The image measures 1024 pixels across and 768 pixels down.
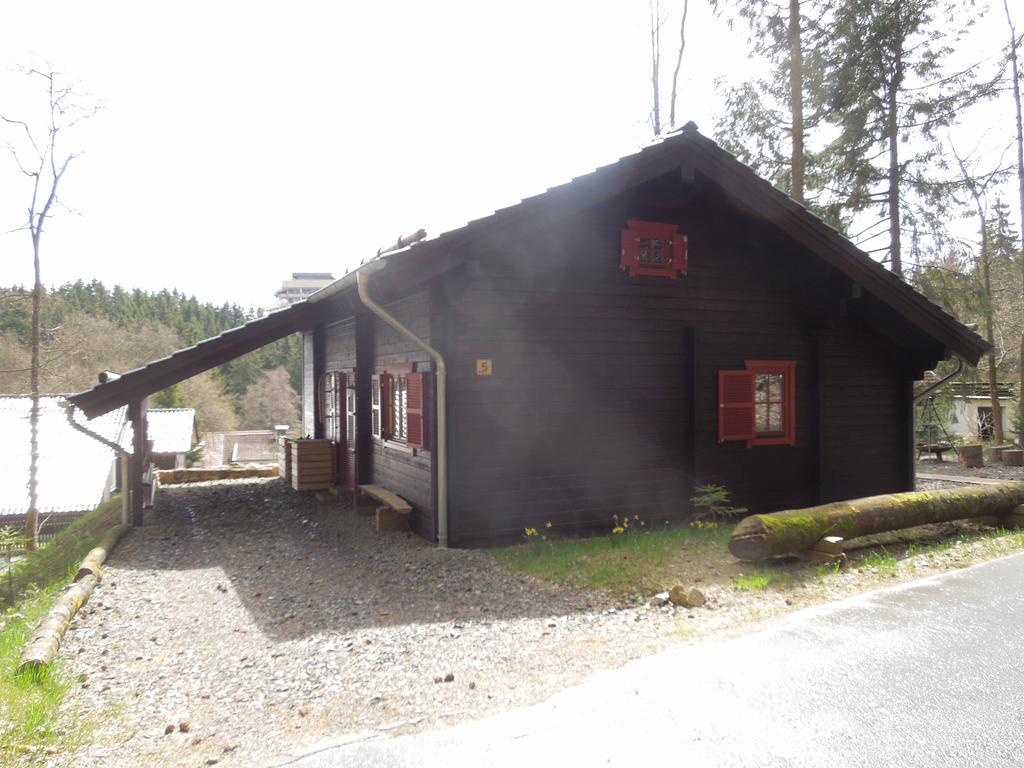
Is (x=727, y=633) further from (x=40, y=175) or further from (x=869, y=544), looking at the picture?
(x=40, y=175)

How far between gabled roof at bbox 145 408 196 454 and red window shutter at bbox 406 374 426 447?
2299 cm

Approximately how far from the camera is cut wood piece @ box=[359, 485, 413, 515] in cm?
890

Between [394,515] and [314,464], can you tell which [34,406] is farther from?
[394,515]

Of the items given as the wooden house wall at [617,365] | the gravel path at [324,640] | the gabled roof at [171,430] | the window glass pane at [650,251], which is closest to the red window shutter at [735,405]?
the wooden house wall at [617,365]

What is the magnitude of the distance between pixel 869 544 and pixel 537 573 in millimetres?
4159

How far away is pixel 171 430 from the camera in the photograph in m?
30.9

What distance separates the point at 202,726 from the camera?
4.01m

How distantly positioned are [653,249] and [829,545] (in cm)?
420

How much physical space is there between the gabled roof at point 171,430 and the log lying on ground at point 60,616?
22.2 meters

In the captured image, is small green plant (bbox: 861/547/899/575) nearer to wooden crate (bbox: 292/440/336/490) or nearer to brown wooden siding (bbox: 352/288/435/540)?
brown wooden siding (bbox: 352/288/435/540)

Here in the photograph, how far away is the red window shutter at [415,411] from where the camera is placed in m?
8.64

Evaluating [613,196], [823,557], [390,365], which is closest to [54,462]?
[390,365]

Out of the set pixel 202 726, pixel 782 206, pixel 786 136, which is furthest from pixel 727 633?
pixel 786 136

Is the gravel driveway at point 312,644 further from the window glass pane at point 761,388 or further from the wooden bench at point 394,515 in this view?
the window glass pane at point 761,388
